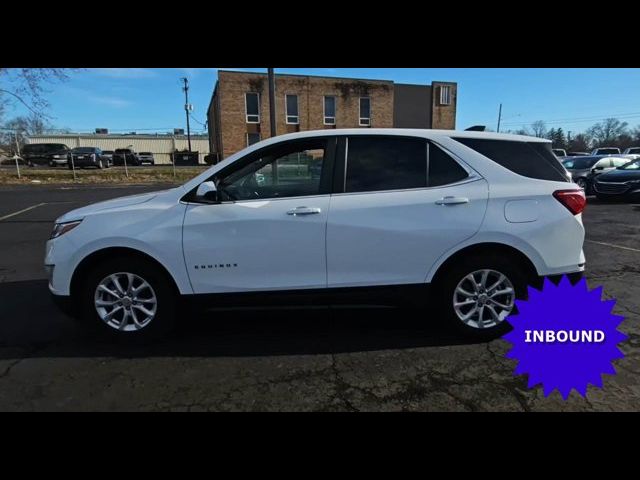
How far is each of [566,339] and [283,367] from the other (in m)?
2.04

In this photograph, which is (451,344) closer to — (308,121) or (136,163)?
(308,121)

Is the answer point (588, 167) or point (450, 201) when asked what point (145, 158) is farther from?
A: point (450, 201)

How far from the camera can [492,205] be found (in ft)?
10.2

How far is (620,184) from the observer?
38.5 feet

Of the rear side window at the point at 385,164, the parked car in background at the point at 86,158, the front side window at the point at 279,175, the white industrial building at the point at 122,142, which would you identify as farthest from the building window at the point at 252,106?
the rear side window at the point at 385,164

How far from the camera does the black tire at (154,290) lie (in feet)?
10.2

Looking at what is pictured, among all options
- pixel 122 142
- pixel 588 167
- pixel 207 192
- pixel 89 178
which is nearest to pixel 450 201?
pixel 207 192

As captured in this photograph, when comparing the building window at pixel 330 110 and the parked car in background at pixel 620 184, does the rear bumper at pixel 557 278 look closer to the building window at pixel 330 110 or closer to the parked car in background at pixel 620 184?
the parked car in background at pixel 620 184

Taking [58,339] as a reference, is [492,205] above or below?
above

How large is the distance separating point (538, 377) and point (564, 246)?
47.7 inches

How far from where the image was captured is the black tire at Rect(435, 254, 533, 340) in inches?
125

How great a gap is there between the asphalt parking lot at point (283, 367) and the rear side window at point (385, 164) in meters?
1.36
